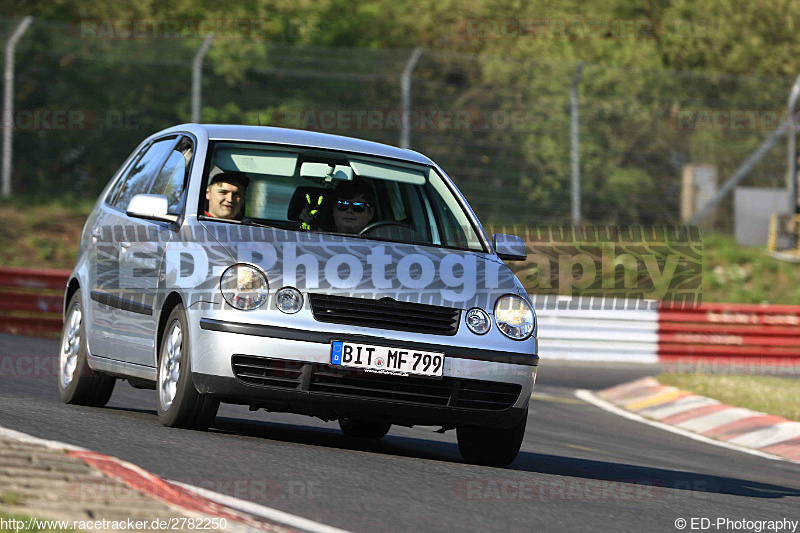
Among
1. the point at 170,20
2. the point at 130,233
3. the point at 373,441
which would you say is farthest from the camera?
the point at 170,20

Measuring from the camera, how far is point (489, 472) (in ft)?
23.8

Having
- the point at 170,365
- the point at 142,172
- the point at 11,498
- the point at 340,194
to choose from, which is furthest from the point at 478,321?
the point at 11,498

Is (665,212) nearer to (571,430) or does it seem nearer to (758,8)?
(758,8)

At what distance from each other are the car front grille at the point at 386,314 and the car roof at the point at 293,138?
60.0 inches

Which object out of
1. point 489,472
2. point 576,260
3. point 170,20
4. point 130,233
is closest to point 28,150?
point 170,20

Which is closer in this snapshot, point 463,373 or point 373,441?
point 463,373

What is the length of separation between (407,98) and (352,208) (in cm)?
1608

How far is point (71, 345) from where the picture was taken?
28.9ft

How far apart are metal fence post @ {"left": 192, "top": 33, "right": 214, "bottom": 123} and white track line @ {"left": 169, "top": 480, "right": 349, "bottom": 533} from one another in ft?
57.2

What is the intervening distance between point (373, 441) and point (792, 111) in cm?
1851

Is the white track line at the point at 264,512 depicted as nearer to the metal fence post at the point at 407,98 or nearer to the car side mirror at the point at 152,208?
the car side mirror at the point at 152,208

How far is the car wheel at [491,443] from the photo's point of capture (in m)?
7.47

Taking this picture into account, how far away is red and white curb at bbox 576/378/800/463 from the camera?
1198cm

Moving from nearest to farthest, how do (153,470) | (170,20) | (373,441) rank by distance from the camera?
(153,470) < (373,441) < (170,20)
